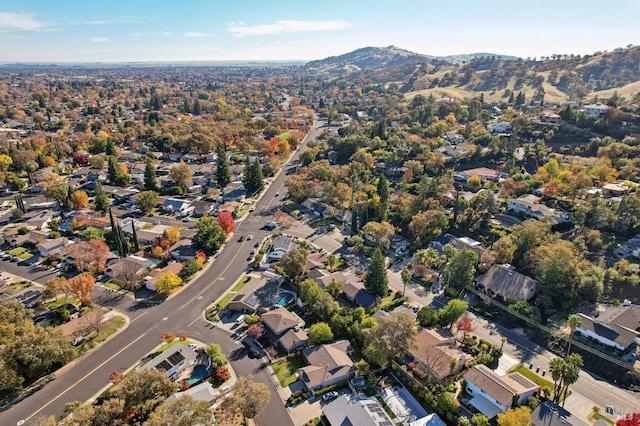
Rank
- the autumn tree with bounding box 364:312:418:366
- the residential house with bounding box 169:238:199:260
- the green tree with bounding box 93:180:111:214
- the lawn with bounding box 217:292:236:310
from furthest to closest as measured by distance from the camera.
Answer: the green tree with bounding box 93:180:111:214, the residential house with bounding box 169:238:199:260, the lawn with bounding box 217:292:236:310, the autumn tree with bounding box 364:312:418:366

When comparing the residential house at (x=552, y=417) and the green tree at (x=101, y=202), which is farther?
the green tree at (x=101, y=202)

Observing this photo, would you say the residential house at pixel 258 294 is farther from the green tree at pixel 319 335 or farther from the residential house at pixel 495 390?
the residential house at pixel 495 390

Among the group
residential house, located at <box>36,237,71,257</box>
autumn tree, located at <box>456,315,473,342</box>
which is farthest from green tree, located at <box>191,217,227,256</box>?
autumn tree, located at <box>456,315,473,342</box>

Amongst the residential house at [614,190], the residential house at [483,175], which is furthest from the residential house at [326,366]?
the residential house at [614,190]

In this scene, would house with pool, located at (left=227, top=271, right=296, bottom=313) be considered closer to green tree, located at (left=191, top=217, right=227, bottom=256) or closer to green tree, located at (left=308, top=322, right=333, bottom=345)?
green tree, located at (left=308, top=322, right=333, bottom=345)

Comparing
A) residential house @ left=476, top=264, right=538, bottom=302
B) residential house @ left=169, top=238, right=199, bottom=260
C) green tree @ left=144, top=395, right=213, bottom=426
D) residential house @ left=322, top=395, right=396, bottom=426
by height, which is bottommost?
residential house @ left=322, top=395, right=396, bottom=426

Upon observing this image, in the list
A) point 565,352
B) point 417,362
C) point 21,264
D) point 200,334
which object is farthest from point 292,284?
point 21,264

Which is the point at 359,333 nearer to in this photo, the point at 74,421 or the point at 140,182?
the point at 74,421
